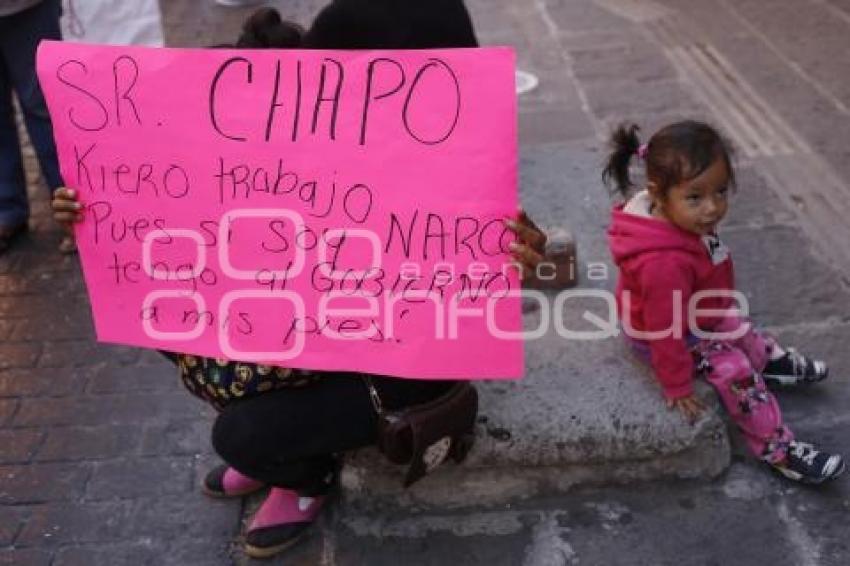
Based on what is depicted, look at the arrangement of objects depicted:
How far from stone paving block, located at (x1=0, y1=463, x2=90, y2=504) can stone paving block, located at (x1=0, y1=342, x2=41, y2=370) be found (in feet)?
1.75

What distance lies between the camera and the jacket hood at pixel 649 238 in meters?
2.26

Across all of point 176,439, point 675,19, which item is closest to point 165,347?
point 176,439

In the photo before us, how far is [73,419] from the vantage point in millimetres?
2855

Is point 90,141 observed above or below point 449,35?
below

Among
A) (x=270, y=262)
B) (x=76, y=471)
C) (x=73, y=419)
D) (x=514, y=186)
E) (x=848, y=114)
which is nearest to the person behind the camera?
(x=514, y=186)

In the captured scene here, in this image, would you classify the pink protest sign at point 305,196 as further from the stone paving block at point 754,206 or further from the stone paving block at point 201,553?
the stone paving block at point 754,206

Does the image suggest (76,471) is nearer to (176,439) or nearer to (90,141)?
(176,439)

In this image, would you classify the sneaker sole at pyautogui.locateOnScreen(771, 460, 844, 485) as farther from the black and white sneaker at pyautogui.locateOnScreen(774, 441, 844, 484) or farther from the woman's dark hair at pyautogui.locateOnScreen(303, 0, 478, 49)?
the woman's dark hair at pyautogui.locateOnScreen(303, 0, 478, 49)

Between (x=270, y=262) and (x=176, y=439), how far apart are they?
94 centimetres

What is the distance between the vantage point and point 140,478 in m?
2.61

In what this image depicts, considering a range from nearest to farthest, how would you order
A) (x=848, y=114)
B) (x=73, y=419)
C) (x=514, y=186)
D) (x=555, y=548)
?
(x=514, y=186), (x=555, y=548), (x=73, y=419), (x=848, y=114)

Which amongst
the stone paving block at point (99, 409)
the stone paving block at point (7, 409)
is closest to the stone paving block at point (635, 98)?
the stone paving block at point (99, 409)

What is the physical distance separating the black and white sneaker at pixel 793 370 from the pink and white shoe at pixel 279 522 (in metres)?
1.29

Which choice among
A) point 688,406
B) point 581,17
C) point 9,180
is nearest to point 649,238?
point 688,406
